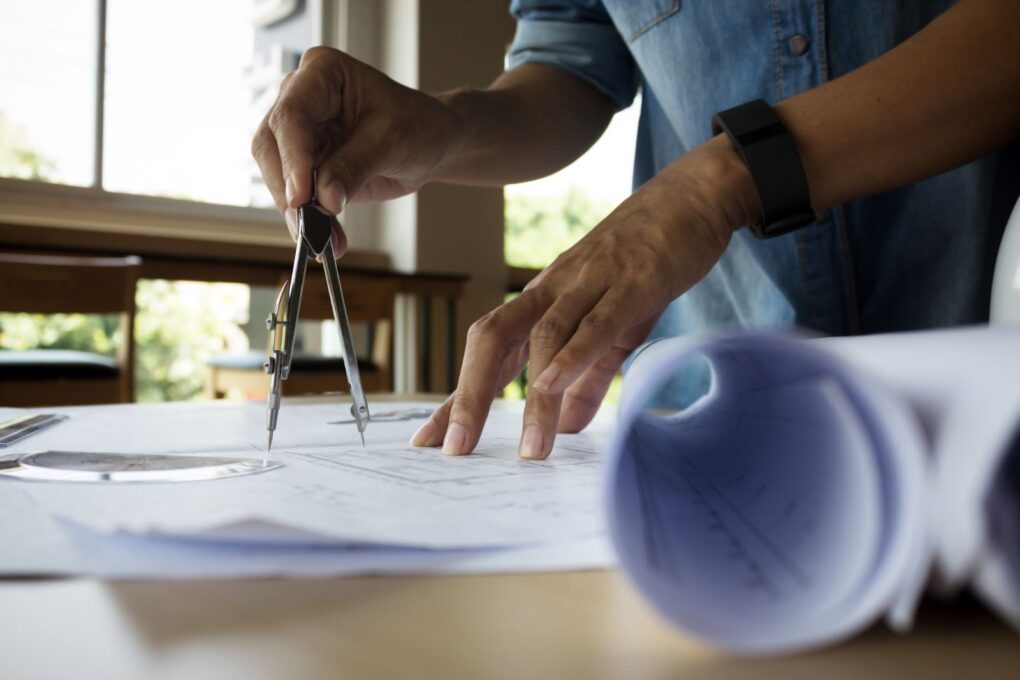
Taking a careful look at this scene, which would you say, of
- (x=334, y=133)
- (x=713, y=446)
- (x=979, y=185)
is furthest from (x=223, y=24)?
(x=713, y=446)

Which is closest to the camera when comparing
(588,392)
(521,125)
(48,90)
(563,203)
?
(588,392)

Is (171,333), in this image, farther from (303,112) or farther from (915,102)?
(915,102)

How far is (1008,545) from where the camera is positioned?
0.16 metres

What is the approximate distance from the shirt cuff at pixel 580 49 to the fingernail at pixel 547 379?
59 centimetres

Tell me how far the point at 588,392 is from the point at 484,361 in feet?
0.42

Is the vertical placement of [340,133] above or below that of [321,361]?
above

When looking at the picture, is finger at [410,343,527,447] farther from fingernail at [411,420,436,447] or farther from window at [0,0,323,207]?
window at [0,0,323,207]

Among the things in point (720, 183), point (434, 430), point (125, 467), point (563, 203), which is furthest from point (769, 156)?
point (563, 203)

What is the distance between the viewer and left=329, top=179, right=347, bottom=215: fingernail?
565 mm

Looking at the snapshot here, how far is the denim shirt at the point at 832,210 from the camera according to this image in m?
0.70

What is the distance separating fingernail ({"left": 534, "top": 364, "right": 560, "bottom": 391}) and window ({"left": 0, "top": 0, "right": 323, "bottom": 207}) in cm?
286

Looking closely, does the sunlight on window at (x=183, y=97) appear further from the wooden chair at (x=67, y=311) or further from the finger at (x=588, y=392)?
the finger at (x=588, y=392)

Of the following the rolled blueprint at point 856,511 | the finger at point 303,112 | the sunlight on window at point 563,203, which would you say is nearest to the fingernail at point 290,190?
the finger at point 303,112

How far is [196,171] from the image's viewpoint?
311cm
